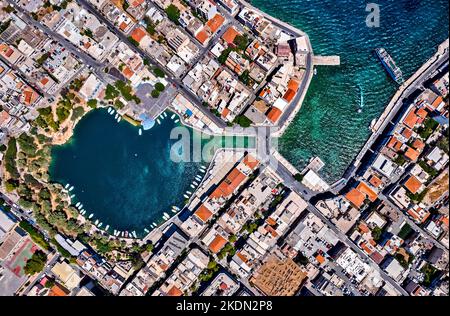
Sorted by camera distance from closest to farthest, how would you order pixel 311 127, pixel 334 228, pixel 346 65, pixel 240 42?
pixel 240 42, pixel 334 228, pixel 311 127, pixel 346 65

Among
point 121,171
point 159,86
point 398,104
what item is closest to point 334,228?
point 398,104

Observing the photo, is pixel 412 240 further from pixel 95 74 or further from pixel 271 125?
pixel 95 74

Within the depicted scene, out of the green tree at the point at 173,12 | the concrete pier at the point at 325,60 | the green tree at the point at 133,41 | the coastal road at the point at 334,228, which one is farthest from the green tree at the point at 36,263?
the concrete pier at the point at 325,60

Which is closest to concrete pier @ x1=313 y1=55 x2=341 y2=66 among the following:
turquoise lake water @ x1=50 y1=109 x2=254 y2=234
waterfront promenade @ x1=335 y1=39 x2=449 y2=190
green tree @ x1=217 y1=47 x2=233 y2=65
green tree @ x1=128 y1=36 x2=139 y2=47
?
waterfront promenade @ x1=335 y1=39 x2=449 y2=190

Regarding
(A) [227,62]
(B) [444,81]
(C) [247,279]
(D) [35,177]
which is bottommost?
(D) [35,177]

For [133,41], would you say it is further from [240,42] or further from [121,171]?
[121,171]
